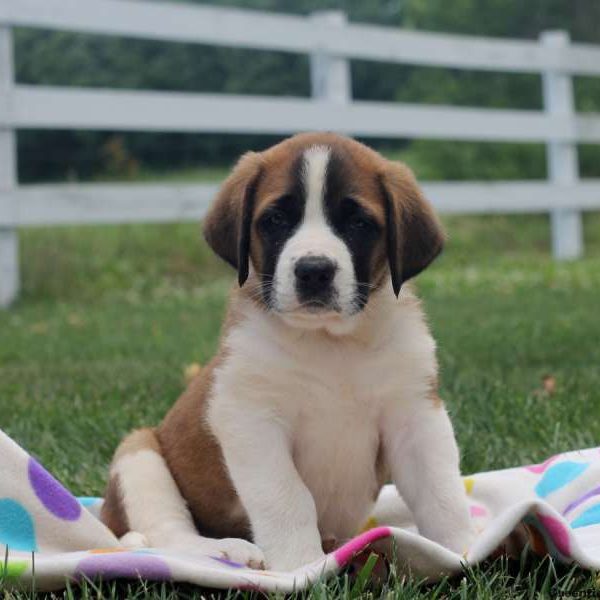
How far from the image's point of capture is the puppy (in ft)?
9.39

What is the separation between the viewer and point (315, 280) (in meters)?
2.84

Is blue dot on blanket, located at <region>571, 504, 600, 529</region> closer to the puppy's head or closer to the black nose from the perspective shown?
the puppy's head

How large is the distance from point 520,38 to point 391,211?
25342mm

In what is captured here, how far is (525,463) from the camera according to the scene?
388 centimetres

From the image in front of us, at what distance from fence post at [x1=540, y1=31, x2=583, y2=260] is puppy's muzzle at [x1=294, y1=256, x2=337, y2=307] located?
39.4 feet

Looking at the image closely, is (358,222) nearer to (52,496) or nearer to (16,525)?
(52,496)

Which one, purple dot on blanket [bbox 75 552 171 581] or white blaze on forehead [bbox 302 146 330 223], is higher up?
white blaze on forehead [bbox 302 146 330 223]

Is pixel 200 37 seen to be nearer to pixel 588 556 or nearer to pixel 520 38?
pixel 588 556

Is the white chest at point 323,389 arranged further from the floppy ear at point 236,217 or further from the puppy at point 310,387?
the floppy ear at point 236,217

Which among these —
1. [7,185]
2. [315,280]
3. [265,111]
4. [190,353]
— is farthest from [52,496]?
[265,111]

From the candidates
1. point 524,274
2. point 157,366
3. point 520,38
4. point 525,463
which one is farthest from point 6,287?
point 520,38

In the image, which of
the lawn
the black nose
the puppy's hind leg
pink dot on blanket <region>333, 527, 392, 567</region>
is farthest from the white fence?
pink dot on blanket <region>333, 527, 392, 567</region>

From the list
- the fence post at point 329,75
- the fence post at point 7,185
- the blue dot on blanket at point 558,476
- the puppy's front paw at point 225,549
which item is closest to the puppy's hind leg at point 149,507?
the puppy's front paw at point 225,549

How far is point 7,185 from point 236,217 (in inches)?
281
